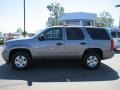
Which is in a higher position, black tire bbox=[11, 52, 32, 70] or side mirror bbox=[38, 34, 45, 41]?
side mirror bbox=[38, 34, 45, 41]

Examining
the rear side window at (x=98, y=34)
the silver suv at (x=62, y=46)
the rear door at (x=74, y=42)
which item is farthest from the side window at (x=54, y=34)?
the rear side window at (x=98, y=34)

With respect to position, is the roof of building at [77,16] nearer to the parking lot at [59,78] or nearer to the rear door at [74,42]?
the parking lot at [59,78]

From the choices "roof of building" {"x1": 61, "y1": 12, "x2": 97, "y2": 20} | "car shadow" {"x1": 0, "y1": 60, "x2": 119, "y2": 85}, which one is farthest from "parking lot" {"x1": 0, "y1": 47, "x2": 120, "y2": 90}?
"roof of building" {"x1": 61, "y1": 12, "x2": 97, "y2": 20}

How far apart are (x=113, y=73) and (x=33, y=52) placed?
3320 mm

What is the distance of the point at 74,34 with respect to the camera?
11.1 m

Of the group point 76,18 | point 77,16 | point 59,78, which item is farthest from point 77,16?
point 59,78

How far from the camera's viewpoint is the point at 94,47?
36.4 feet

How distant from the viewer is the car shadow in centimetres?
932

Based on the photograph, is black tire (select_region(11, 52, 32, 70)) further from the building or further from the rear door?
the building

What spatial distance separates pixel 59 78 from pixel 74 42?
211 cm

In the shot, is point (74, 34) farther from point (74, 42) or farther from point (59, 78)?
point (59, 78)

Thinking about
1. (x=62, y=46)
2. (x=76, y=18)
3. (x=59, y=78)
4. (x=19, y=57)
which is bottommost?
(x=59, y=78)

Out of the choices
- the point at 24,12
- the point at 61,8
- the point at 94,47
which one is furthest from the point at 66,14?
the point at 94,47

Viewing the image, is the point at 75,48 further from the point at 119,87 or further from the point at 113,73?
the point at 119,87
